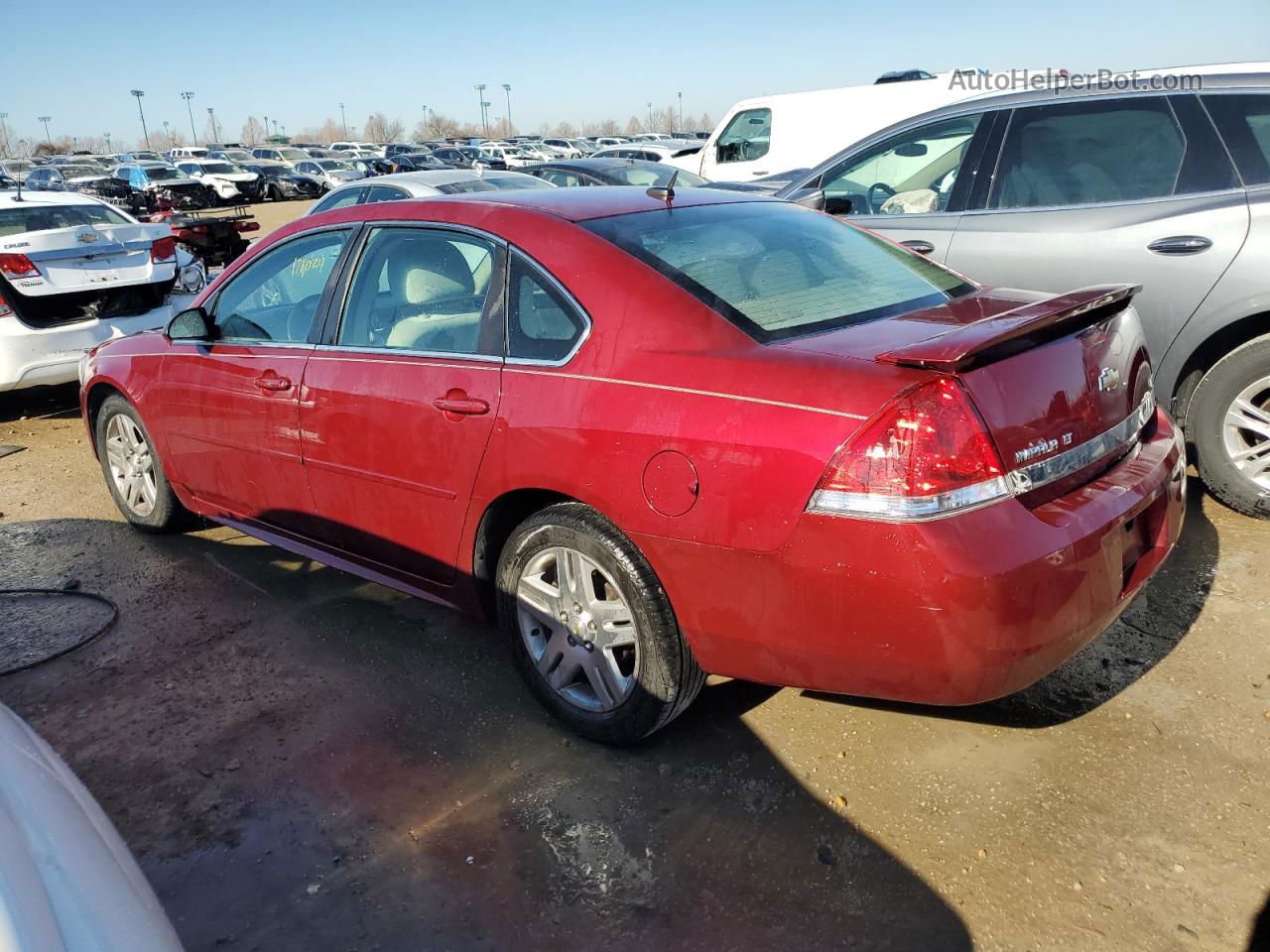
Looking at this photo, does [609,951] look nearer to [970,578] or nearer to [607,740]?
[607,740]

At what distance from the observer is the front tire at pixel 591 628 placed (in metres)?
2.79

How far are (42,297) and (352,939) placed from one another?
19.9ft

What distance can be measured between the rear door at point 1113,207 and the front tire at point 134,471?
401cm

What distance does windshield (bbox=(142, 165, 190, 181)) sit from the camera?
32.1 metres

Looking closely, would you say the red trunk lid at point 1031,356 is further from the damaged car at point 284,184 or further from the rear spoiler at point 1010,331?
the damaged car at point 284,184

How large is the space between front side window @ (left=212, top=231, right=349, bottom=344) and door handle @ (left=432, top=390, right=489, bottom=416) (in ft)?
2.95

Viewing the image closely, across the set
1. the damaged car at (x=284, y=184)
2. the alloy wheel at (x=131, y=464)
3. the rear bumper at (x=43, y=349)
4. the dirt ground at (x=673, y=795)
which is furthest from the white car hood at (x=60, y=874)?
the damaged car at (x=284, y=184)

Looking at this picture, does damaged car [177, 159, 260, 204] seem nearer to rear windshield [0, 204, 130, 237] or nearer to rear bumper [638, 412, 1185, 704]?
rear windshield [0, 204, 130, 237]

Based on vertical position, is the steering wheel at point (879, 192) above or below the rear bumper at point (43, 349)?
above

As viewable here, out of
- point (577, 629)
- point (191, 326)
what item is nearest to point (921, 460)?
point (577, 629)

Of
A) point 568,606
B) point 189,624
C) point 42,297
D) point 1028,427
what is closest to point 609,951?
point 568,606

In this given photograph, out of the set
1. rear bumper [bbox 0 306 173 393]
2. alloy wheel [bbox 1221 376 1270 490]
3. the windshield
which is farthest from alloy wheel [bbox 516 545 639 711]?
the windshield

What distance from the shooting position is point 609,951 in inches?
Result: 91.0

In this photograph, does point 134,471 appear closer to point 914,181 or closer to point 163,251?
point 163,251
